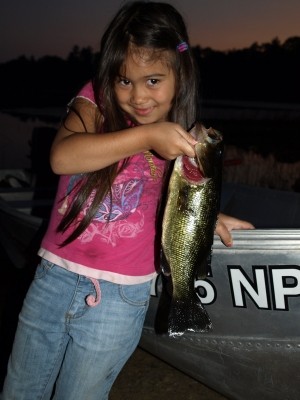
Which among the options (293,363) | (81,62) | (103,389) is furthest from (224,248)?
(81,62)

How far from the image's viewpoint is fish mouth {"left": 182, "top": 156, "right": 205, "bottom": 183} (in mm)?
1882

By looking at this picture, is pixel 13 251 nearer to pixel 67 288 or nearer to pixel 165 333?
pixel 165 333

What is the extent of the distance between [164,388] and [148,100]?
9.12 feet

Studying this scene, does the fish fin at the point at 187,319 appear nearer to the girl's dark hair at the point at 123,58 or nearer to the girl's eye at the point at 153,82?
the girl's dark hair at the point at 123,58

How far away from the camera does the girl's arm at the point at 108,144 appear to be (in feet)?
5.87

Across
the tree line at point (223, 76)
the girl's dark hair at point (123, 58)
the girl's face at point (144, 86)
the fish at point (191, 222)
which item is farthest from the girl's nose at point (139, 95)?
the tree line at point (223, 76)

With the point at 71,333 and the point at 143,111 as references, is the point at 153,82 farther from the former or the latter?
the point at 71,333

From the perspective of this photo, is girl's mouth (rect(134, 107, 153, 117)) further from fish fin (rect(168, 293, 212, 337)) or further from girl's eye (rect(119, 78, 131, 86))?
fish fin (rect(168, 293, 212, 337))

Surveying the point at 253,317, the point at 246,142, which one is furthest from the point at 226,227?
the point at 246,142

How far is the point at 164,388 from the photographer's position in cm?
393

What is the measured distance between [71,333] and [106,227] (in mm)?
505

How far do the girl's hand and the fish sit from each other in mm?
457

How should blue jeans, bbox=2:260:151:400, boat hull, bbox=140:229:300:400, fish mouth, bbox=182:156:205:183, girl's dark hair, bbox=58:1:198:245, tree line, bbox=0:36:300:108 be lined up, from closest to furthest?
fish mouth, bbox=182:156:205:183
girl's dark hair, bbox=58:1:198:245
blue jeans, bbox=2:260:151:400
boat hull, bbox=140:229:300:400
tree line, bbox=0:36:300:108

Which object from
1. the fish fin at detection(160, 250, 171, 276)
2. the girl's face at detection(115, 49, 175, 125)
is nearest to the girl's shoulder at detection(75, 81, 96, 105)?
the girl's face at detection(115, 49, 175, 125)
